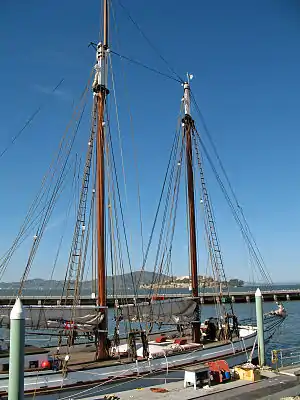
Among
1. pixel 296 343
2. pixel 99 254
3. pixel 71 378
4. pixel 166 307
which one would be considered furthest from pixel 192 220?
pixel 296 343

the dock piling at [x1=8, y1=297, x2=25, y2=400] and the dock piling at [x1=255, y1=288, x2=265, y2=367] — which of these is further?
the dock piling at [x1=255, y1=288, x2=265, y2=367]

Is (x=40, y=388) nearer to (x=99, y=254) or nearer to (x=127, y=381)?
(x=127, y=381)

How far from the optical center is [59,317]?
20.4 meters

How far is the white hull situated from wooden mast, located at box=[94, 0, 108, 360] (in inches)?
68.4

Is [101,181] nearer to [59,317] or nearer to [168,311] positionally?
[59,317]

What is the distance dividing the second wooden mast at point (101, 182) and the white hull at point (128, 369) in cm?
174

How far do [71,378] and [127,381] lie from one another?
2.88 meters

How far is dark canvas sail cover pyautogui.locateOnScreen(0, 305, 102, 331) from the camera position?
20.2 meters

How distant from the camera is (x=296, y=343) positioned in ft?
140

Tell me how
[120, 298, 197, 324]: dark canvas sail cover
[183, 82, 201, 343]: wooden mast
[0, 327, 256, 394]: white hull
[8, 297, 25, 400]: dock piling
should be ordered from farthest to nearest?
[183, 82, 201, 343]: wooden mast < [120, 298, 197, 324]: dark canvas sail cover < [0, 327, 256, 394]: white hull < [8, 297, 25, 400]: dock piling

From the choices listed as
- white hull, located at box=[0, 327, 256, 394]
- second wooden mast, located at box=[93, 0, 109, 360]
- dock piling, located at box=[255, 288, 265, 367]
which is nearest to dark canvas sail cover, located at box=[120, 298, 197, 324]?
white hull, located at box=[0, 327, 256, 394]

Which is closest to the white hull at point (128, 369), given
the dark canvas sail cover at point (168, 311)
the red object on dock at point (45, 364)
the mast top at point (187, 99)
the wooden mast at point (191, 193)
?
the red object on dock at point (45, 364)

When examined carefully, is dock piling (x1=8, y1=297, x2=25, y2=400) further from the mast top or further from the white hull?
the mast top

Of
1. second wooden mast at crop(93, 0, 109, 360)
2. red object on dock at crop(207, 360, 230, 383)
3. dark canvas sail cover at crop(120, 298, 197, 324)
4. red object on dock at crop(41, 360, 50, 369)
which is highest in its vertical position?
second wooden mast at crop(93, 0, 109, 360)
